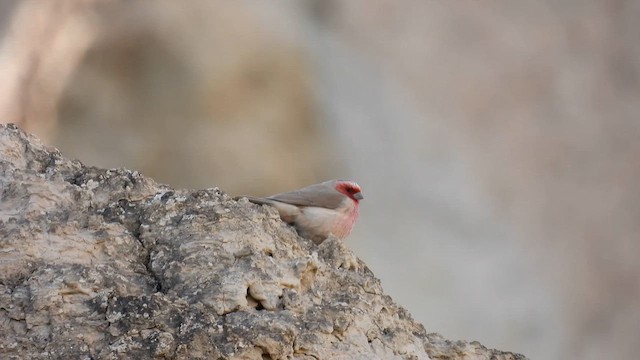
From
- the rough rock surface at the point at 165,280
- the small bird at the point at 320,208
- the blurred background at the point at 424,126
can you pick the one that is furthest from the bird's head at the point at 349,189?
the blurred background at the point at 424,126

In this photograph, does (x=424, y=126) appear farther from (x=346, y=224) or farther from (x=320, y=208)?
(x=320, y=208)

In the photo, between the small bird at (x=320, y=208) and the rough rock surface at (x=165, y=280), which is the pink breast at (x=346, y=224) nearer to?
the small bird at (x=320, y=208)

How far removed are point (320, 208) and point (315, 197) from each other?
Result: 277 mm

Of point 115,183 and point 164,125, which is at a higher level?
point 164,125

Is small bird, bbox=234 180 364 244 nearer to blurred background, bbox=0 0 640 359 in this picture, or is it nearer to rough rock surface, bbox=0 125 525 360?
rough rock surface, bbox=0 125 525 360

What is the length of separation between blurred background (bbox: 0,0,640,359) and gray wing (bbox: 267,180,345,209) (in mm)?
3772

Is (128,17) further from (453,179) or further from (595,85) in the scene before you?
(595,85)

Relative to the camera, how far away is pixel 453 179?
9047 millimetres

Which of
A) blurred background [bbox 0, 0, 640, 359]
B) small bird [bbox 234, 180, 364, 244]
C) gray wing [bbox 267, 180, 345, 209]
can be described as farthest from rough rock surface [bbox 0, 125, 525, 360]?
blurred background [bbox 0, 0, 640, 359]

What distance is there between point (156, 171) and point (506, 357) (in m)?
5.30

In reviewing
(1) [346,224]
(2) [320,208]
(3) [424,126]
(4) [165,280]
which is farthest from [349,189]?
(3) [424,126]

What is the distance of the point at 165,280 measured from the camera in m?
3.04

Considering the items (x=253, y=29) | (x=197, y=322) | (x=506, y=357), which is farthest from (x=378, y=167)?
(x=197, y=322)

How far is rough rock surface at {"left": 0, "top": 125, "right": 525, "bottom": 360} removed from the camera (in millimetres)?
2781
